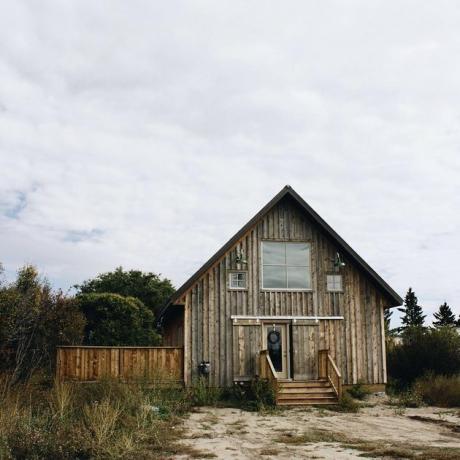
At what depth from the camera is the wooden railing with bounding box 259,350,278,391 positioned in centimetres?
1970

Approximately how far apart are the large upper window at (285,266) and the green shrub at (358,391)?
12.1 feet

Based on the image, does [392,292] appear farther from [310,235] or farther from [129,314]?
[129,314]

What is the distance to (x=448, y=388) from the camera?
67.1 ft

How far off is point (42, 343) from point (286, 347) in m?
8.33

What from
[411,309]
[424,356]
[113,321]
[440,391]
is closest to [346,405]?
[440,391]

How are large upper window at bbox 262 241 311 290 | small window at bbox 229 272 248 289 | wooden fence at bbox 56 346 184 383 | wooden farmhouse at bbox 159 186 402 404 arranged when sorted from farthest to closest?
1. large upper window at bbox 262 241 311 290
2. small window at bbox 229 272 248 289
3. wooden farmhouse at bbox 159 186 402 404
4. wooden fence at bbox 56 346 184 383

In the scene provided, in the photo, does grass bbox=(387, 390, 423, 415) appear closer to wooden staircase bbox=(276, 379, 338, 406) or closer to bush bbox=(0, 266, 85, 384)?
wooden staircase bbox=(276, 379, 338, 406)

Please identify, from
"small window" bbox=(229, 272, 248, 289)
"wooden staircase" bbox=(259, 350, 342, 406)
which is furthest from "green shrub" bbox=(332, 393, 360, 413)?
"small window" bbox=(229, 272, 248, 289)

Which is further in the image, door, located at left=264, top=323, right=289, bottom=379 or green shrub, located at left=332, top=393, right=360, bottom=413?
door, located at left=264, top=323, right=289, bottom=379

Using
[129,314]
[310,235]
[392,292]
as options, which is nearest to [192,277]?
[310,235]

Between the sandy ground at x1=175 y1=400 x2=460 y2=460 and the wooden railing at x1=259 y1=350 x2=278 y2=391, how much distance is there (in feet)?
4.44

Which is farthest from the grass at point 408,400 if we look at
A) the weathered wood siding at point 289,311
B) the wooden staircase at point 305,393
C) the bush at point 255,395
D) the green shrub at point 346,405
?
the bush at point 255,395

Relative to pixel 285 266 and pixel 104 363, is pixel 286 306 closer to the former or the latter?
pixel 285 266

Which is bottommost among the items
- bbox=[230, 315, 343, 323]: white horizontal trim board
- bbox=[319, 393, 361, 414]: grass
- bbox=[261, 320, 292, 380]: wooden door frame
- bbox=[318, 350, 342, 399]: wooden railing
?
bbox=[319, 393, 361, 414]: grass
